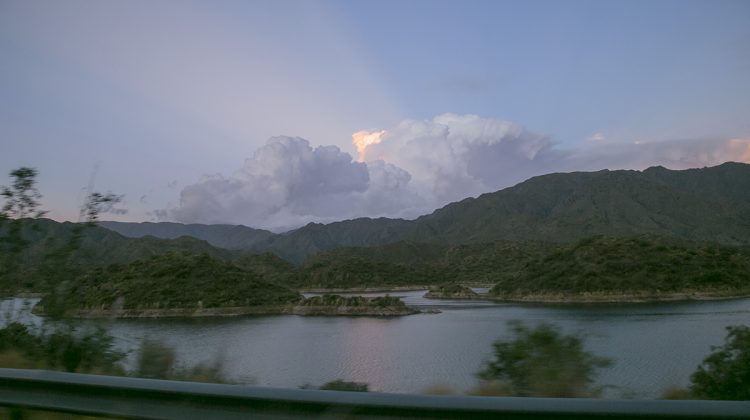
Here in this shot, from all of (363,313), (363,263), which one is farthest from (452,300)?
(363,263)

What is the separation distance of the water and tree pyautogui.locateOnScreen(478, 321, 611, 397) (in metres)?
0.31

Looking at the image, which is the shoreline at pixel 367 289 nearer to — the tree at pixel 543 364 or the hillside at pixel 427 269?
the hillside at pixel 427 269

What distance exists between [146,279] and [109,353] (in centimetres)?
5001

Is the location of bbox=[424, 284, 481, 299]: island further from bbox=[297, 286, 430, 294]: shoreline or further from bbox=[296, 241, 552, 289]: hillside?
bbox=[297, 286, 430, 294]: shoreline

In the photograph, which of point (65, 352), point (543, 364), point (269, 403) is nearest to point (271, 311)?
point (65, 352)

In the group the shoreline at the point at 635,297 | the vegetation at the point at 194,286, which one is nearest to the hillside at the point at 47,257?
the vegetation at the point at 194,286

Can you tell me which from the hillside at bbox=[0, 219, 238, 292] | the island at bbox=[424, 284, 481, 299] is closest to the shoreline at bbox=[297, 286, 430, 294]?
the island at bbox=[424, 284, 481, 299]

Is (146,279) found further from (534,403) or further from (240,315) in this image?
(534,403)

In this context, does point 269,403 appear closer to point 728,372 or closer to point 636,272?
point 728,372

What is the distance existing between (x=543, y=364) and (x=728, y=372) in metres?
2.31

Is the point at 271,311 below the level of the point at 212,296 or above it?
below

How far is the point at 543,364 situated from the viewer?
19.6ft

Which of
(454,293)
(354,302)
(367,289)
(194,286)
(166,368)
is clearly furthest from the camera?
(367,289)

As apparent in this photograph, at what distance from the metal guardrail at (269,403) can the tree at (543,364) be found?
82.7 inches
